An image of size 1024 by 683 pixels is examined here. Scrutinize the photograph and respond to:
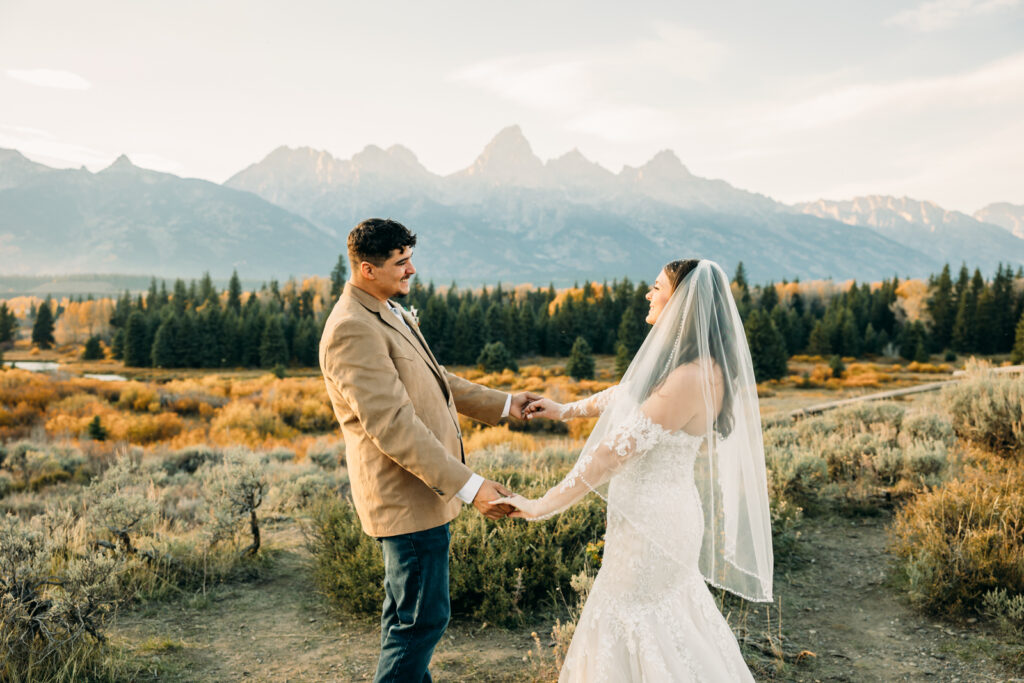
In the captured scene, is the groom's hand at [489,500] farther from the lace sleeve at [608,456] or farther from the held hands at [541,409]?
the held hands at [541,409]

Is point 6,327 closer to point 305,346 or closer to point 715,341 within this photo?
point 305,346

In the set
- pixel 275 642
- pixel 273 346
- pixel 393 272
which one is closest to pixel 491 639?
pixel 275 642

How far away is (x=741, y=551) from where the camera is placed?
342cm

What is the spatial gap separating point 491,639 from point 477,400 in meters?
A: 2.08

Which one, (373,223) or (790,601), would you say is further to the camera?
(790,601)

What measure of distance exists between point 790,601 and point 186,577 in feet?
18.5

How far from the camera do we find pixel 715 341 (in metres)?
3.20

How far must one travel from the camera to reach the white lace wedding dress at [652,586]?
295cm

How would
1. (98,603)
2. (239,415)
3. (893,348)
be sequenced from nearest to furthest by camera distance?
(98,603), (239,415), (893,348)

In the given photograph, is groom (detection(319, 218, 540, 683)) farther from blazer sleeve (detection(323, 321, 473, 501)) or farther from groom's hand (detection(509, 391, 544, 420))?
groom's hand (detection(509, 391, 544, 420))

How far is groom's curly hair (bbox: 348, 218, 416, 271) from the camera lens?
312 cm

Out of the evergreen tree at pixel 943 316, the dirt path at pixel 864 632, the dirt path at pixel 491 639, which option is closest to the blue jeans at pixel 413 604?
the dirt path at pixel 491 639

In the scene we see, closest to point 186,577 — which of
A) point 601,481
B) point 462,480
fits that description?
point 462,480

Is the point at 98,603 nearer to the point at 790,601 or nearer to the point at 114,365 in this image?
the point at 790,601
